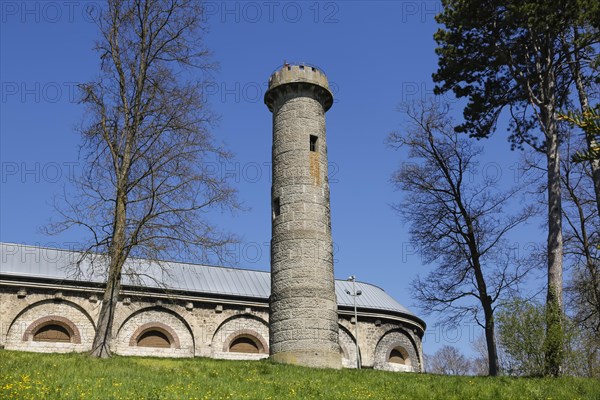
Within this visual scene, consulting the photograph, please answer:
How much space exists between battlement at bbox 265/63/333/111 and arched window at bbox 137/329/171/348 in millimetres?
10852

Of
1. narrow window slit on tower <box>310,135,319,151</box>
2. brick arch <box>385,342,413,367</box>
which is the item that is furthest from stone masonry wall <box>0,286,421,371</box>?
narrow window slit on tower <box>310,135,319,151</box>

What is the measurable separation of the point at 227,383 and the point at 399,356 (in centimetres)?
1786

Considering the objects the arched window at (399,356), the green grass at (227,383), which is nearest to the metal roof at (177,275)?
the arched window at (399,356)

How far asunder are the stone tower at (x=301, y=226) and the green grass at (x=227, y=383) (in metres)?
1.75

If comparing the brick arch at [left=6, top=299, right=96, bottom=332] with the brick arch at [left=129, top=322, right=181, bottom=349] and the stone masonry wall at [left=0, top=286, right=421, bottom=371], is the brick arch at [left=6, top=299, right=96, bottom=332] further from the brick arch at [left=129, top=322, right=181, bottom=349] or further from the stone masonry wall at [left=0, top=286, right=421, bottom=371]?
the brick arch at [left=129, top=322, right=181, bottom=349]

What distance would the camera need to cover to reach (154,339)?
25.6 meters

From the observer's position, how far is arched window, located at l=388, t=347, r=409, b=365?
2912 centimetres

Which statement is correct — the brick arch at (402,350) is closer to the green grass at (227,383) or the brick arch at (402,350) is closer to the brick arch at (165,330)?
the brick arch at (165,330)

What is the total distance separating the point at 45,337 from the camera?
78.6 feet

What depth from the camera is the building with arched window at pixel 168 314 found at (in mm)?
23875

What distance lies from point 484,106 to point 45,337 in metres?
18.3

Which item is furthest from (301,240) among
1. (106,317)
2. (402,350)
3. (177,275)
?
(402,350)

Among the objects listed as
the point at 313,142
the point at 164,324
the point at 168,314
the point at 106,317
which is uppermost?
the point at 313,142

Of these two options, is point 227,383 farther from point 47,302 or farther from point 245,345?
point 245,345
